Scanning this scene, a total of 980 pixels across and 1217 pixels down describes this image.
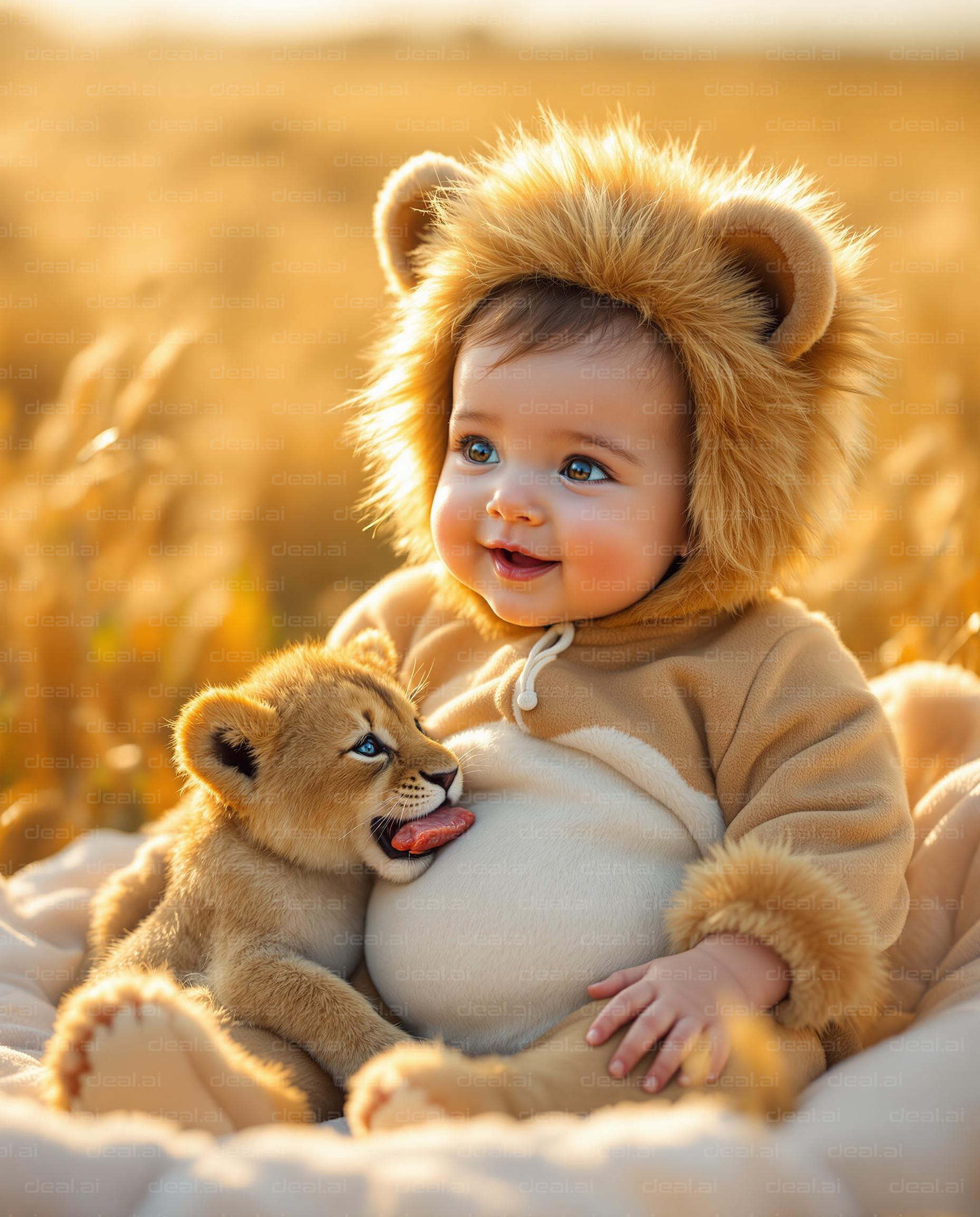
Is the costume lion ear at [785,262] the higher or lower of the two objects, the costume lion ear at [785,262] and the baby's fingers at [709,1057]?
the higher

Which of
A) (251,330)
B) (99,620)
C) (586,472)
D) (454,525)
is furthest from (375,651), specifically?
(251,330)

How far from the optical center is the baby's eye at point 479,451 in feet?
5.92

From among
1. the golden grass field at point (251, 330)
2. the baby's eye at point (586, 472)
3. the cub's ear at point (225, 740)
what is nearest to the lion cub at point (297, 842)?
the cub's ear at point (225, 740)

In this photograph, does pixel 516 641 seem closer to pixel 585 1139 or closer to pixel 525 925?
pixel 525 925

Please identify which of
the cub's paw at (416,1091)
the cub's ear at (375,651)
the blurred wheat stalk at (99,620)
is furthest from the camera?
the blurred wheat stalk at (99,620)

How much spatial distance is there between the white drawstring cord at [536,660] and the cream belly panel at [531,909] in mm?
98

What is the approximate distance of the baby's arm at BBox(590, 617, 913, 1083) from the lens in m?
1.47

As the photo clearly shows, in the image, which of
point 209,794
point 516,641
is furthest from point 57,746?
point 516,641

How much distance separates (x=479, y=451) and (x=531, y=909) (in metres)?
0.74

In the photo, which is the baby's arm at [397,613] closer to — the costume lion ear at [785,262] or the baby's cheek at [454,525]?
the baby's cheek at [454,525]

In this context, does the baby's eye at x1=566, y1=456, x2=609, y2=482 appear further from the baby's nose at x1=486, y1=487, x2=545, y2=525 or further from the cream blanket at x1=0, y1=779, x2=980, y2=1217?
the cream blanket at x1=0, y1=779, x2=980, y2=1217

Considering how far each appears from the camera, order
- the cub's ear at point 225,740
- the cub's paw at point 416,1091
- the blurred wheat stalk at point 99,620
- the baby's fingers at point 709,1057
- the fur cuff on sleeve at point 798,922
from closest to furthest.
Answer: the cub's paw at point 416,1091, the baby's fingers at point 709,1057, the fur cuff on sleeve at point 798,922, the cub's ear at point 225,740, the blurred wheat stalk at point 99,620

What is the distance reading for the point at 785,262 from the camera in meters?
1.71

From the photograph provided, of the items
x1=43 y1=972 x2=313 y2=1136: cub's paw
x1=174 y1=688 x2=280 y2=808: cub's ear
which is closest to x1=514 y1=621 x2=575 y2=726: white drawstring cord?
x1=174 y1=688 x2=280 y2=808: cub's ear
